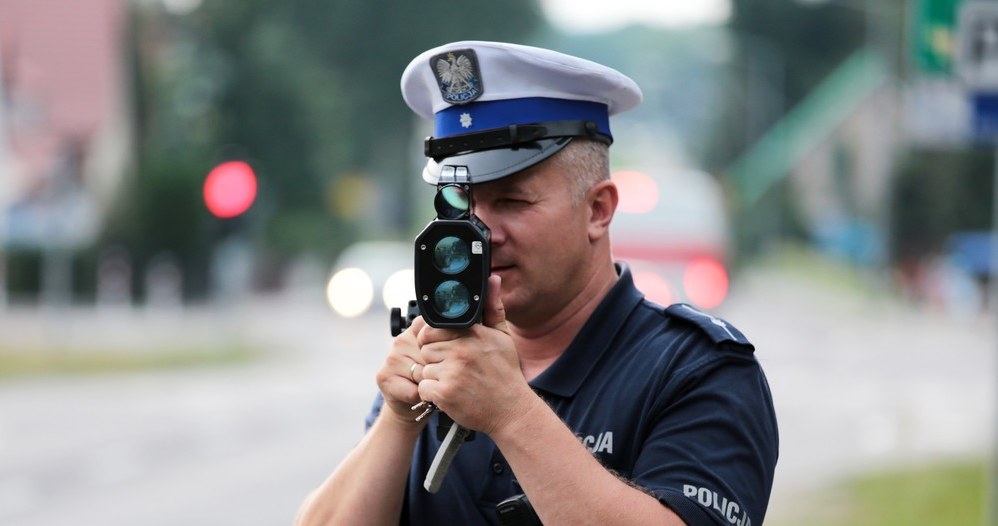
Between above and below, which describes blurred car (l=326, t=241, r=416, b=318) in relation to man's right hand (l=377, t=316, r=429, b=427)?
below

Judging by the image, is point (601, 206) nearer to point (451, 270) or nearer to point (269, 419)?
point (451, 270)

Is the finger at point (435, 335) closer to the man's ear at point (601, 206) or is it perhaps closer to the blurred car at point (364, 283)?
the man's ear at point (601, 206)

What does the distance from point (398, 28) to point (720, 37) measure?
56.8 feet

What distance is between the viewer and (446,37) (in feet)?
201

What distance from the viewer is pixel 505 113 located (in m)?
2.66

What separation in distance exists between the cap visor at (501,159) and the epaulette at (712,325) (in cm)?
36

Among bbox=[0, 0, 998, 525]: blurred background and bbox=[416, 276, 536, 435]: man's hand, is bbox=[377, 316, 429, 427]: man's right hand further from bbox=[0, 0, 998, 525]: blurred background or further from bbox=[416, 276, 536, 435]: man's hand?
bbox=[0, 0, 998, 525]: blurred background

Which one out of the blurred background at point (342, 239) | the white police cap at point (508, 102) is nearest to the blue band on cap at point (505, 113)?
the white police cap at point (508, 102)

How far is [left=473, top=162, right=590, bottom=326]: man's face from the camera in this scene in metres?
2.60

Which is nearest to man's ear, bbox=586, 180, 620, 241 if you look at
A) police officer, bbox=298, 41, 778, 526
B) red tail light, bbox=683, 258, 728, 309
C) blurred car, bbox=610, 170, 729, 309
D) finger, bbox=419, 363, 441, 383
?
police officer, bbox=298, 41, 778, 526

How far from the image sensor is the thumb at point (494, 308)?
2387 mm

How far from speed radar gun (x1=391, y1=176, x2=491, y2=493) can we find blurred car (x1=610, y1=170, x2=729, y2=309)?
1355 cm

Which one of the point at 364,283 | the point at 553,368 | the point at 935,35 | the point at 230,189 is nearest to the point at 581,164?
the point at 553,368

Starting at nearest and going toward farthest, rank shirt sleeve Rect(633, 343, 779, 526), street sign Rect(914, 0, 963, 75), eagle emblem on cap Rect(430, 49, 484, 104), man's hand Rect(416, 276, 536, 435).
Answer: man's hand Rect(416, 276, 536, 435)
shirt sleeve Rect(633, 343, 779, 526)
eagle emblem on cap Rect(430, 49, 484, 104)
street sign Rect(914, 0, 963, 75)
